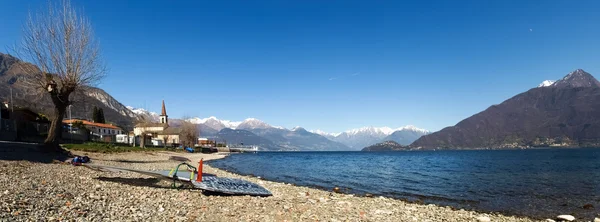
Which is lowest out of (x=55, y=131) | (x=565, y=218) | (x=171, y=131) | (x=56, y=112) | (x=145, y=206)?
(x=565, y=218)

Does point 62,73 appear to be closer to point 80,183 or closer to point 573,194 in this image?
point 80,183

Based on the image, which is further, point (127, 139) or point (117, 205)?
point (127, 139)

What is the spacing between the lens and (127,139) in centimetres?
7850

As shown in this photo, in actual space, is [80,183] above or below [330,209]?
above

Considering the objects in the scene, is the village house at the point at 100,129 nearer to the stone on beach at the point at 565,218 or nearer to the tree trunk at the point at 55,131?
the tree trunk at the point at 55,131

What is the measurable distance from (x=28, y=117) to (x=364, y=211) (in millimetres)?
61362

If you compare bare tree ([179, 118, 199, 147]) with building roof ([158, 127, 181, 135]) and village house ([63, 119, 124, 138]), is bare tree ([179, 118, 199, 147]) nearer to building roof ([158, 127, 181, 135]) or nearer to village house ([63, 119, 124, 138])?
building roof ([158, 127, 181, 135])

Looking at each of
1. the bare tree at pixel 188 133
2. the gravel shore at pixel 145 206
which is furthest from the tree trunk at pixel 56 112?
the bare tree at pixel 188 133

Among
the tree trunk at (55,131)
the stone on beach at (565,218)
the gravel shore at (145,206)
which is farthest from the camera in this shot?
the tree trunk at (55,131)

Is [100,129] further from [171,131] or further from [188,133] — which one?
[171,131]

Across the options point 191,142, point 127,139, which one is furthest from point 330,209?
point 191,142

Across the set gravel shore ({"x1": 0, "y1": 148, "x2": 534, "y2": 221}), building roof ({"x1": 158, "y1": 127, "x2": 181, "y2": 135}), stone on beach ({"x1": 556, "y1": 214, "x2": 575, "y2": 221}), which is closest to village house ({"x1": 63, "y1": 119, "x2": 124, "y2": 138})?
Answer: building roof ({"x1": 158, "y1": 127, "x2": 181, "y2": 135})

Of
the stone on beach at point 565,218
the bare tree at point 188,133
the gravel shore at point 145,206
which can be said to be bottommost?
the stone on beach at point 565,218

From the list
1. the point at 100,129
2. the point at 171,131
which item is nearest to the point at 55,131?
the point at 100,129
